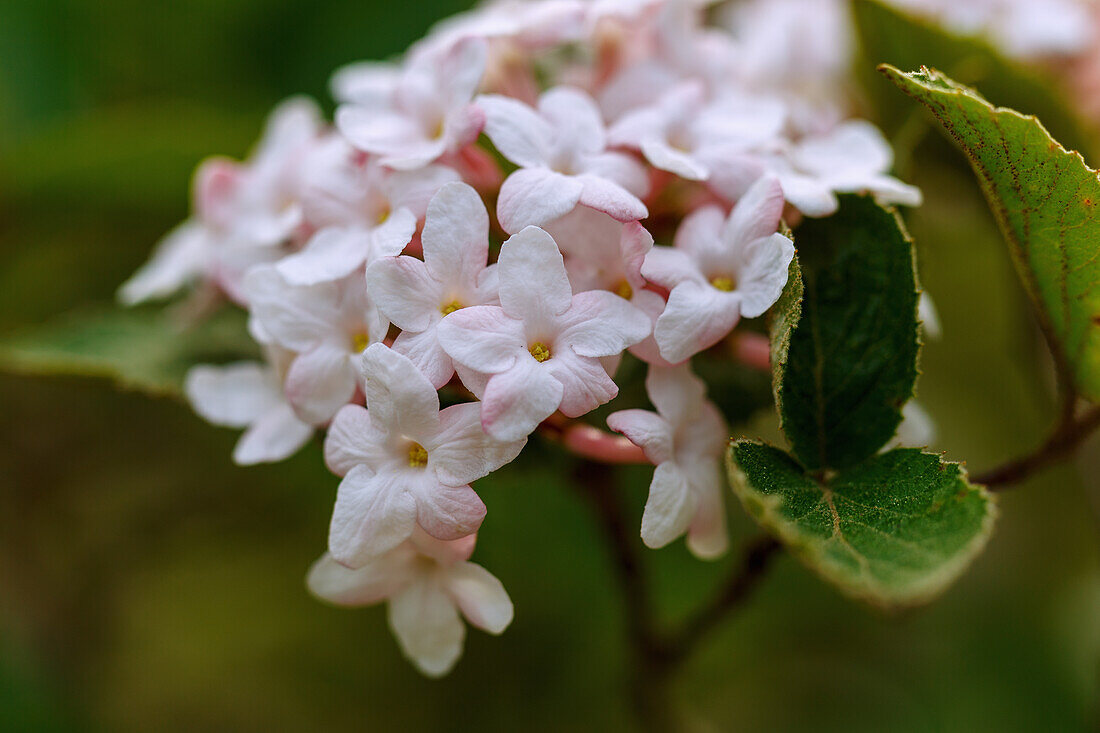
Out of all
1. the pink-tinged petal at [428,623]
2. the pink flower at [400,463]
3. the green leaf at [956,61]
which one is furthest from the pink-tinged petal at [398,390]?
the green leaf at [956,61]

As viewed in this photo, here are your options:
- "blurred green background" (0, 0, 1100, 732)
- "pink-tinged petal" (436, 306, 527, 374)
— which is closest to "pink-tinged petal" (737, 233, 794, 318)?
"pink-tinged petal" (436, 306, 527, 374)

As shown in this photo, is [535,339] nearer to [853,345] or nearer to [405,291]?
[405,291]

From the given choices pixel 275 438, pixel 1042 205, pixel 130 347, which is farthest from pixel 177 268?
pixel 1042 205

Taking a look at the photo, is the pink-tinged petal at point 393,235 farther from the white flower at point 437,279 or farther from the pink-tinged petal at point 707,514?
the pink-tinged petal at point 707,514

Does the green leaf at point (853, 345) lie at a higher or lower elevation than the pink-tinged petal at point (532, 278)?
lower

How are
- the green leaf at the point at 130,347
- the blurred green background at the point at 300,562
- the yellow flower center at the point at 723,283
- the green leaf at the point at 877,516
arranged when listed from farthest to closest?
the blurred green background at the point at 300,562 < the green leaf at the point at 130,347 < the yellow flower center at the point at 723,283 < the green leaf at the point at 877,516

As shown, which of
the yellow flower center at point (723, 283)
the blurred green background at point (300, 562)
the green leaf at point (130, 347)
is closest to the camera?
the yellow flower center at point (723, 283)

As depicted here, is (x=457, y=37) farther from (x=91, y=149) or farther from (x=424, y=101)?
(x=91, y=149)

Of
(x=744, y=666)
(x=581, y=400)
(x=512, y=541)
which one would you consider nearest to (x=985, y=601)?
(x=744, y=666)
